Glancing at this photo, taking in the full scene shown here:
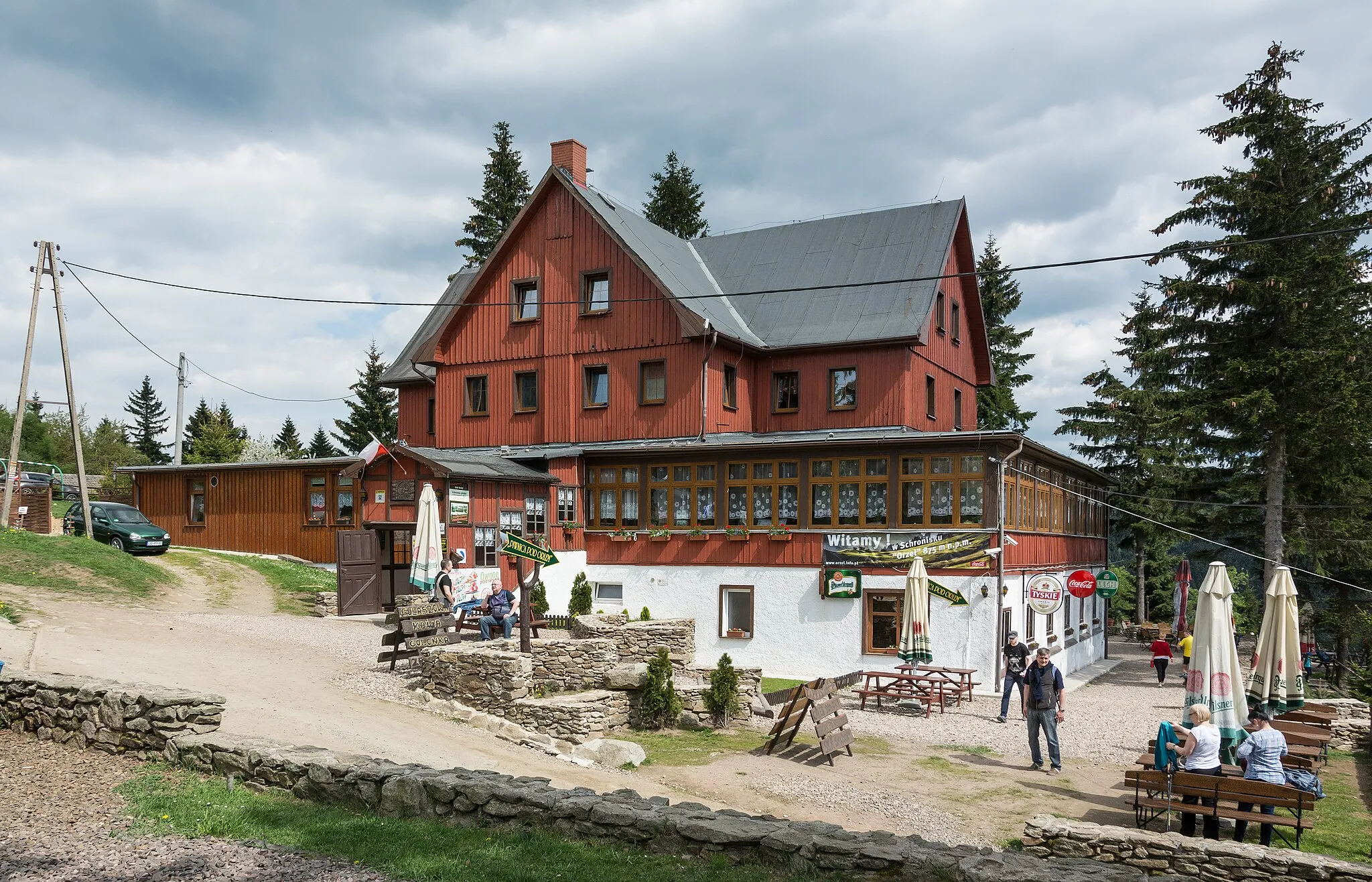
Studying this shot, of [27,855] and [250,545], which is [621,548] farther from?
[27,855]

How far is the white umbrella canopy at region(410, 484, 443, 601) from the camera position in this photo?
21.5 m

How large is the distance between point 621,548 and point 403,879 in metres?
20.5

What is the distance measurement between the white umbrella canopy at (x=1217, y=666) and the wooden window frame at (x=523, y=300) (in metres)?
22.9

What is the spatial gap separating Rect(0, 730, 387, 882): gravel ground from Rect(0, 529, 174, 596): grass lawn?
16.7 metres

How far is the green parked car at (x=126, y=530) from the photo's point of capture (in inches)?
1235

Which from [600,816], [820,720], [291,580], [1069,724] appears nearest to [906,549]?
[1069,724]

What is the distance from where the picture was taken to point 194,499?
3609 cm

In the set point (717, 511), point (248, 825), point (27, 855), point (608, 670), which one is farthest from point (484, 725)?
point (717, 511)

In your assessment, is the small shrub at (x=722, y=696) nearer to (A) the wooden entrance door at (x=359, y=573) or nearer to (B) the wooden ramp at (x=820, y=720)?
(B) the wooden ramp at (x=820, y=720)

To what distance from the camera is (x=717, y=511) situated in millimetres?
26875

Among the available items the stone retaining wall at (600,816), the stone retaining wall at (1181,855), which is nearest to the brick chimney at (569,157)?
the stone retaining wall at (600,816)

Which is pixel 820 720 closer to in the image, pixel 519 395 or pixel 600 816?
pixel 600 816

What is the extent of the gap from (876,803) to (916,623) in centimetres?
865

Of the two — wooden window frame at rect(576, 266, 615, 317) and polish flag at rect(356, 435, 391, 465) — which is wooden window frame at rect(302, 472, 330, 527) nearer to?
polish flag at rect(356, 435, 391, 465)
